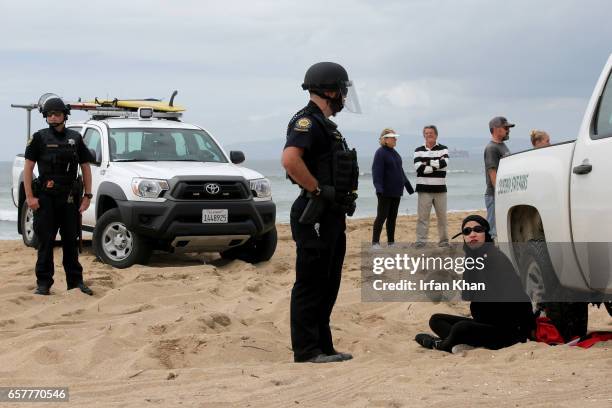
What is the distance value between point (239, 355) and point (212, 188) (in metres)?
4.86

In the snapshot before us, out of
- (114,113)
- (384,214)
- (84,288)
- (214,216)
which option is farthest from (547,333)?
(114,113)

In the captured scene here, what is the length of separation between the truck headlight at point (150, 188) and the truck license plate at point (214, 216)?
1.70 ft

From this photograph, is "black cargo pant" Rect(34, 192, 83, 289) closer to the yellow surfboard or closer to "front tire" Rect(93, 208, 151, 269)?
"front tire" Rect(93, 208, 151, 269)

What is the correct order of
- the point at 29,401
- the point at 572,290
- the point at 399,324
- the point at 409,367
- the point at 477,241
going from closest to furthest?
the point at 29,401 < the point at 409,367 < the point at 572,290 < the point at 477,241 < the point at 399,324

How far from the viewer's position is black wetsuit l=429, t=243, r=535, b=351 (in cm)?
654

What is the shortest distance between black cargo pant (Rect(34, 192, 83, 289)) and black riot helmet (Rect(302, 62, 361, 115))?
3.87 meters

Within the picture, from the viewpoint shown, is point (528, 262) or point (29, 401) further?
point (528, 262)

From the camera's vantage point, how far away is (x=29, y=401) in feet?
17.3

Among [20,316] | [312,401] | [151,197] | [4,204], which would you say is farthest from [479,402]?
[4,204]

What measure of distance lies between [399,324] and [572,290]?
A: 192 centimetres

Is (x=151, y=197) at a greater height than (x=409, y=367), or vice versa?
(x=151, y=197)

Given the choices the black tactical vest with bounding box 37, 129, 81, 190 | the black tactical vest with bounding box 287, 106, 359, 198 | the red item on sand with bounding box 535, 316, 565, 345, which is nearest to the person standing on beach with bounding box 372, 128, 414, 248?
the black tactical vest with bounding box 37, 129, 81, 190

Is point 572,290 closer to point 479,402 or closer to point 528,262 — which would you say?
point 528,262

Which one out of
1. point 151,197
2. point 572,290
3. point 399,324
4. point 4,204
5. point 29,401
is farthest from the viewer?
point 4,204
